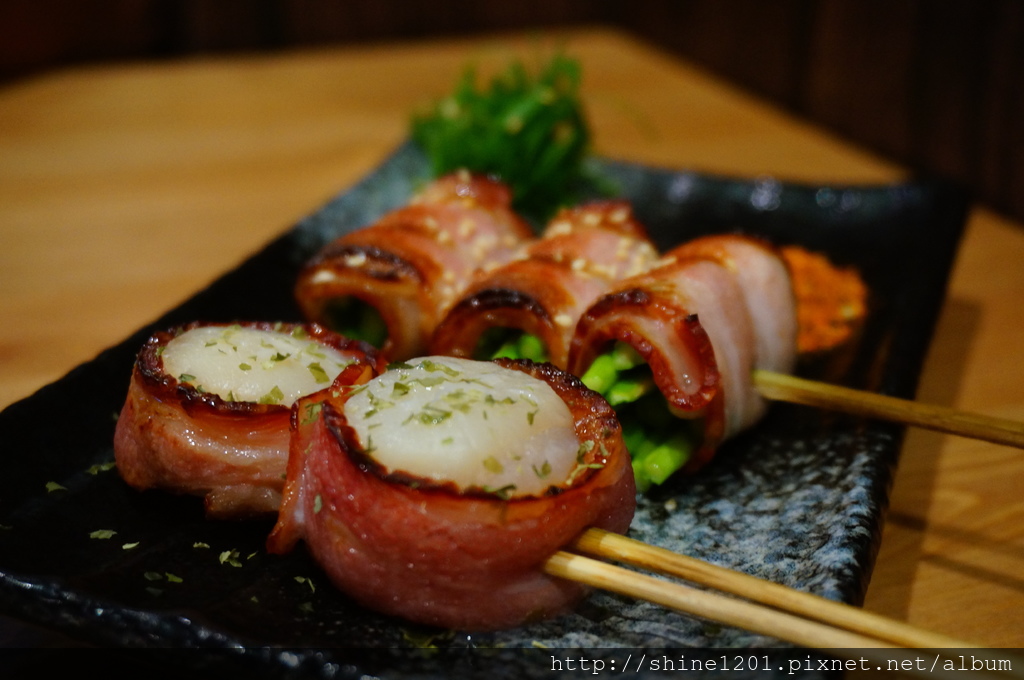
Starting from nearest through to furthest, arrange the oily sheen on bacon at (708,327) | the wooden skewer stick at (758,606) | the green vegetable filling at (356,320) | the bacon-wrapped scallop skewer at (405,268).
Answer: the wooden skewer stick at (758,606) → the oily sheen on bacon at (708,327) → the bacon-wrapped scallop skewer at (405,268) → the green vegetable filling at (356,320)

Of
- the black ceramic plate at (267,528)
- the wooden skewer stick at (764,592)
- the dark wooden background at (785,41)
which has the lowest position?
the black ceramic plate at (267,528)

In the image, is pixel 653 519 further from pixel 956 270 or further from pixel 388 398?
pixel 956 270

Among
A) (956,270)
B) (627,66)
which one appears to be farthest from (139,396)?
(627,66)

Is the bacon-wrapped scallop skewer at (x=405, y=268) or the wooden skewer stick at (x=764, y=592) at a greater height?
the bacon-wrapped scallop skewer at (x=405, y=268)

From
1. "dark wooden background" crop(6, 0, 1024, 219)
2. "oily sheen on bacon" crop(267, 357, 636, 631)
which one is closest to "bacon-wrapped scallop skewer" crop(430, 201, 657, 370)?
"oily sheen on bacon" crop(267, 357, 636, 631)

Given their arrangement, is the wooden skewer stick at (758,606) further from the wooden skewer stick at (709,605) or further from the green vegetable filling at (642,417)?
the green vegetable filling at (642,417)

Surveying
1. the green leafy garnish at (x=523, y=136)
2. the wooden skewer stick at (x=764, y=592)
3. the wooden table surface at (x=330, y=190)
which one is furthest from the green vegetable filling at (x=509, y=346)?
the green leafy garnish at (x=523, y=136)

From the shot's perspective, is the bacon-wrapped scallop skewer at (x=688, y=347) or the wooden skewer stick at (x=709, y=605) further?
the bacon-wrapped scallop skewer at (x=688, y=347)
